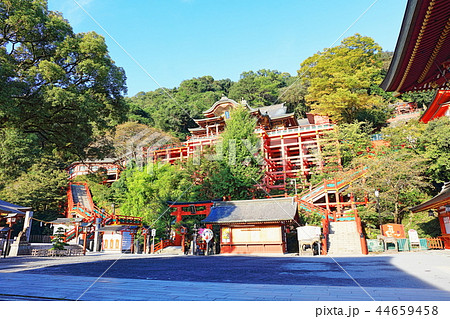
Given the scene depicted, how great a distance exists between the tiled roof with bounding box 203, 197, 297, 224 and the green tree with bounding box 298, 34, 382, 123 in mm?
15660

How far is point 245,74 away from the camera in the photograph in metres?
57.2

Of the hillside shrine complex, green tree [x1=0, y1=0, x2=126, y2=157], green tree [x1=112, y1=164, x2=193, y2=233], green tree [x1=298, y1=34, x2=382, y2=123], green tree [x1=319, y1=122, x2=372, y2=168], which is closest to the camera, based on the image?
the hillside shrine complex

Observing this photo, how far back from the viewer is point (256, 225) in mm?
15547

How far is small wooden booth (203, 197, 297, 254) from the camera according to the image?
1510 centimetres

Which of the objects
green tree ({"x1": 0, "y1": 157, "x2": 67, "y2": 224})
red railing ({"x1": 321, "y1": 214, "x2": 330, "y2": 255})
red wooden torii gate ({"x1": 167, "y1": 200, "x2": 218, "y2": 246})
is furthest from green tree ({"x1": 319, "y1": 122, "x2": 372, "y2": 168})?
green tree ({"x1": 0, "y1": 157, "x2": 67, "y2": 224})

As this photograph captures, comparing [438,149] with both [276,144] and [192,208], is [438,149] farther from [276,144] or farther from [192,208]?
[192,208]

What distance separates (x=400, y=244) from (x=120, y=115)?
15.4 m

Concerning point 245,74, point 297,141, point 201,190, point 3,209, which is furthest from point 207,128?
point 245,74

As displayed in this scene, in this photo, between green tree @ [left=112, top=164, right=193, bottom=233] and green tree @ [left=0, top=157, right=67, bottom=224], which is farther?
green tree @ [left=0, top=157, right=67, bottom=224]

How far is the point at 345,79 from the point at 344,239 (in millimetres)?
18932
